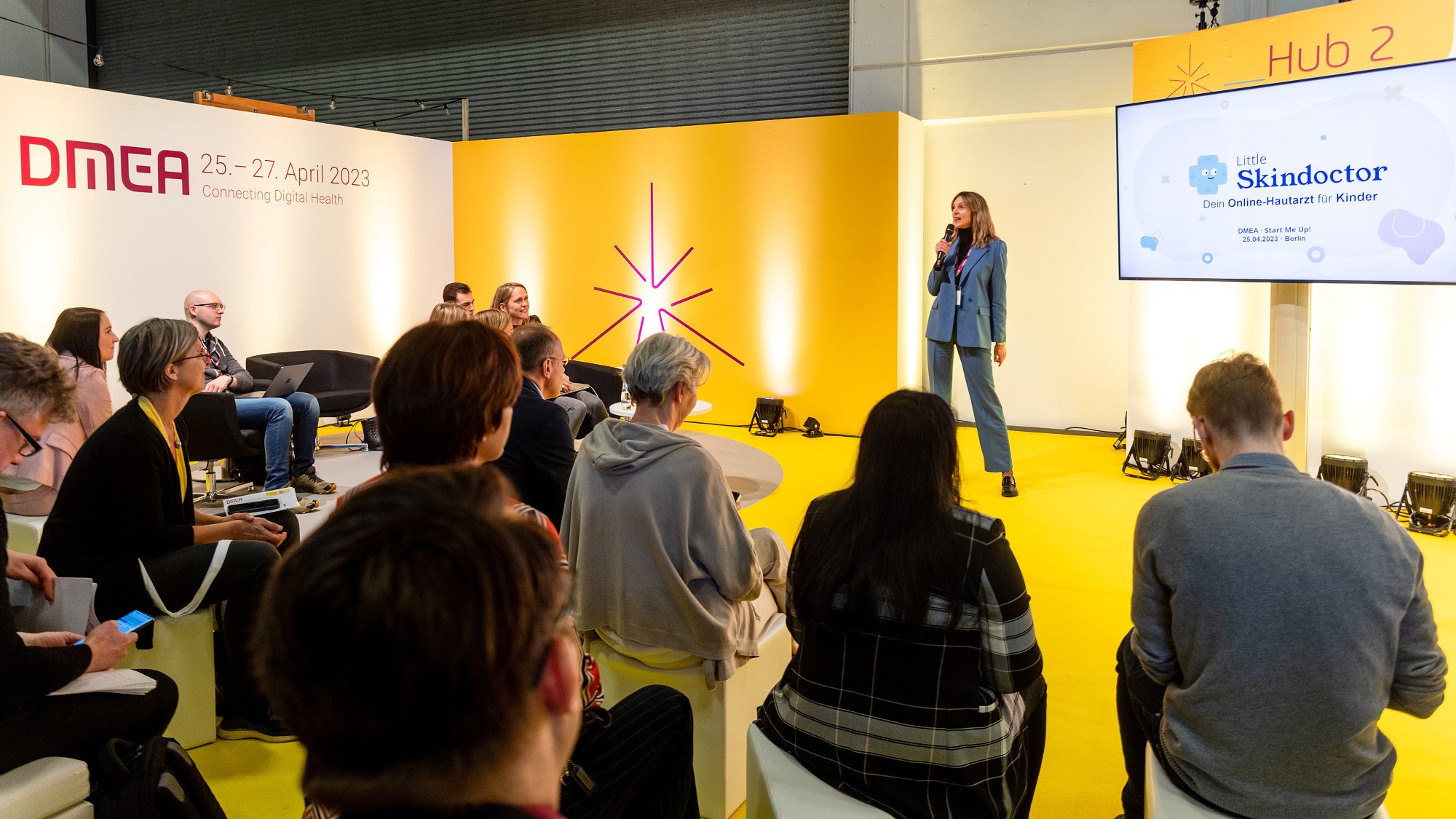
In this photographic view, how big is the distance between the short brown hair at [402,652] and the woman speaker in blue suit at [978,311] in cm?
537

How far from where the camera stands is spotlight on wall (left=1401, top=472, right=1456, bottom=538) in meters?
4.93

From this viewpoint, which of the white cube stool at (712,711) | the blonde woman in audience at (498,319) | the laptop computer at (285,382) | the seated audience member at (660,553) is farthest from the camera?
the laptop computer at (285,382)

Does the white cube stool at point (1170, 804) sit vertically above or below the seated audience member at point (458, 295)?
below

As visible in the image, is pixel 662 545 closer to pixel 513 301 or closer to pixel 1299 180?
pixel 1299 180

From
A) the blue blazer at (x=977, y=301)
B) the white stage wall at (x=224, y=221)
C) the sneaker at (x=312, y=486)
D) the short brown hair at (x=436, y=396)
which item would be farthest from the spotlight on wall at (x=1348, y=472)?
the white stage wall at (x=224, y=221)

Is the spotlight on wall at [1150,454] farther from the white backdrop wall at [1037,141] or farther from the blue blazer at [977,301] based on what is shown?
the blue blazer at [977,301]

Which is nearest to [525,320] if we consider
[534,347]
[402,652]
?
[534,347]

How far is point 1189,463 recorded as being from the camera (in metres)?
6.16

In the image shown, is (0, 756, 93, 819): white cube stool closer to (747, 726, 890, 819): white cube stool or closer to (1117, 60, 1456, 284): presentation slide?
(747, 726, 890, 819): white cube stool

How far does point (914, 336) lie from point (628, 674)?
5.84m

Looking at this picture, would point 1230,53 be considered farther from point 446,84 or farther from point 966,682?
point 446,84

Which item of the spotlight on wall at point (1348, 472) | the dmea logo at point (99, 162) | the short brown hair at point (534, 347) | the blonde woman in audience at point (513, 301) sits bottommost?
the spotlight on wall at point (1348, 472)

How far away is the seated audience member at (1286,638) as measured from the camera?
67.0 inches

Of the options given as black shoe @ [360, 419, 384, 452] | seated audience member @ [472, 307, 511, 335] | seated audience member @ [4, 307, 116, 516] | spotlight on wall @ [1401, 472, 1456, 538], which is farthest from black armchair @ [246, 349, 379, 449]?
spotlight on wall @ [1401, 472, 1456, 538]
